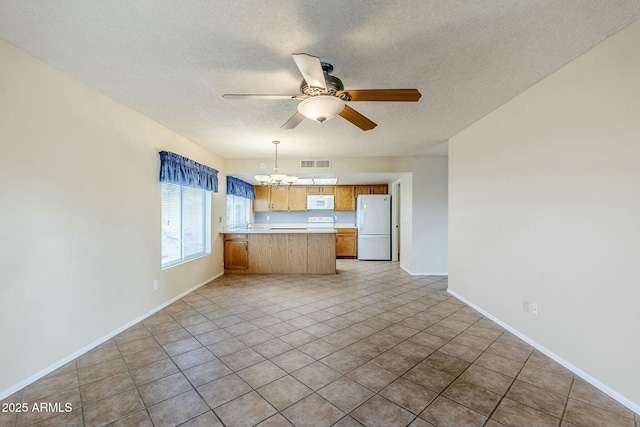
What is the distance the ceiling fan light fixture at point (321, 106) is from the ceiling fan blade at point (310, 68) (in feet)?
0.30

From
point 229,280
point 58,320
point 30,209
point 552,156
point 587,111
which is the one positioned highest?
point 587,111

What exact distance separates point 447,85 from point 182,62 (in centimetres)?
228

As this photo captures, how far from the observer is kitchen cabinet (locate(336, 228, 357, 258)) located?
7.81 meters

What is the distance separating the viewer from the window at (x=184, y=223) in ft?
12.6

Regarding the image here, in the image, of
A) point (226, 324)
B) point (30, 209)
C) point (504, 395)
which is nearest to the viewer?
point (504, 395)

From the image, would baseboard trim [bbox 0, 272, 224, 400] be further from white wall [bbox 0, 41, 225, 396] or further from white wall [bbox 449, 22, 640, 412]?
white wall [bbox 449, 22, 640, 412]

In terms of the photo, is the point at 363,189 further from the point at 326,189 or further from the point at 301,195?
the point at 301,195

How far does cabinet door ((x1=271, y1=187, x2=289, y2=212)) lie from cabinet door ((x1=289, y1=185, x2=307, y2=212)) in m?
0.12

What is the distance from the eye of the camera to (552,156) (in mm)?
2338

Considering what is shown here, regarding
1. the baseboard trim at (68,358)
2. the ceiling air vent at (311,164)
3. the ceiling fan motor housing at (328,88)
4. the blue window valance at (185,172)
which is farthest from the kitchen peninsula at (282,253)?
the ceiling fan motor housing at (328,88)

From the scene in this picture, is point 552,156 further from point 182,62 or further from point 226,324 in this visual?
point 226,324

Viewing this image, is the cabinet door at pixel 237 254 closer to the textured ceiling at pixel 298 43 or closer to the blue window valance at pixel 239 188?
the blue window valance at pixel 239 188

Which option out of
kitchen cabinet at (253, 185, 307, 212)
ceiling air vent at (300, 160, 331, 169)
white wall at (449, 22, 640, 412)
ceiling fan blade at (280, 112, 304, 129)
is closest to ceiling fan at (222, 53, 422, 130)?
ceiling fan blade at (280, 112, 304, 129)

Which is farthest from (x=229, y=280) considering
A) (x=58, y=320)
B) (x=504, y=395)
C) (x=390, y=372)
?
(x=504, y=395)
